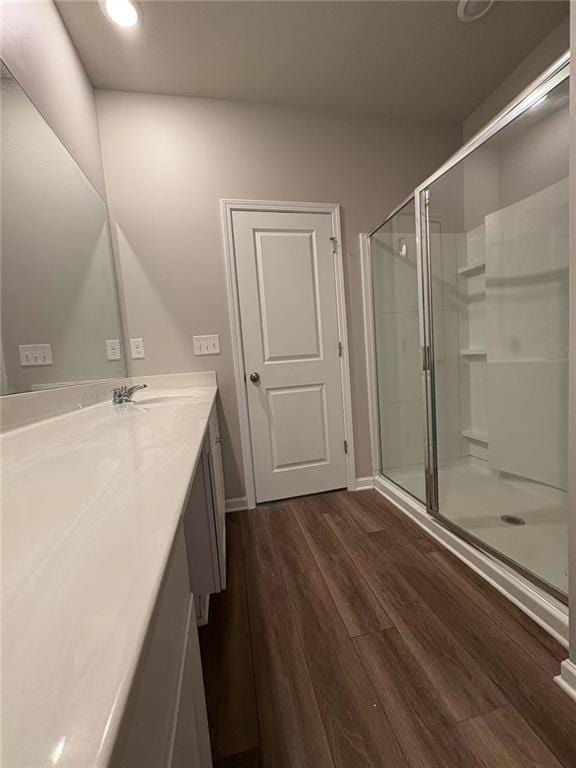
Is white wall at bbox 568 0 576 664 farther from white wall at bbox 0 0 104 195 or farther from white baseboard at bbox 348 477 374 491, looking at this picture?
white wall at bbox 0 0 104 195

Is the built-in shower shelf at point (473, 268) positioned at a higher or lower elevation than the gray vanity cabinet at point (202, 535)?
higher

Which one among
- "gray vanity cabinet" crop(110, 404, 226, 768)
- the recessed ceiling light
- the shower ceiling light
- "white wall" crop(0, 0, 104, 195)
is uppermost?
the shower ceiling light

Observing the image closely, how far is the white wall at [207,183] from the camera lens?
1830 millimetres

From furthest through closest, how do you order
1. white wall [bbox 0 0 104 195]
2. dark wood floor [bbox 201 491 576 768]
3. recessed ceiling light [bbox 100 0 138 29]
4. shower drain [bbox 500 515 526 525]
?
shower drain [bbox 500 515 526 525] < recessed ceiling light [bbox 100 0 138 29] < white wall [bbox 0 0 104 195] < dark wood floor [bbox 201 491 576 768]

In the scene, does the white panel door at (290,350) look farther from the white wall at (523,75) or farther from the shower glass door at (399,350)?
the white wall at (523,75)

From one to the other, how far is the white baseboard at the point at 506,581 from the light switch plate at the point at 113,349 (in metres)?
1.88

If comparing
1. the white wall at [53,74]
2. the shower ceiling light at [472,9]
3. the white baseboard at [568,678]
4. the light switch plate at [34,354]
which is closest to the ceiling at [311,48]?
the shower ceiling light at [472,9]

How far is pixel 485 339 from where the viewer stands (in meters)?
2.21

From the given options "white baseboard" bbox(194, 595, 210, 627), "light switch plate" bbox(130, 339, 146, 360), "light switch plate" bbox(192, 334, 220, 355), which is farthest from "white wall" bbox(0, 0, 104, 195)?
"white baseboard" bbox(194, 595, 210, 627)

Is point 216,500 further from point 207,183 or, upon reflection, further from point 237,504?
point 207,183

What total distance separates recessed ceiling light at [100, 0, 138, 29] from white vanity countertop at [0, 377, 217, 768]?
6.11 feet

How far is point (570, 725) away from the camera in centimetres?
81

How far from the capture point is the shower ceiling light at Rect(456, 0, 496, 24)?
1418 millimetres

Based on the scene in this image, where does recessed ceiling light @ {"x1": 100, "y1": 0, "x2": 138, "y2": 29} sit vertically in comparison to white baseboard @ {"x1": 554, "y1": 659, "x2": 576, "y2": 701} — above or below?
above
